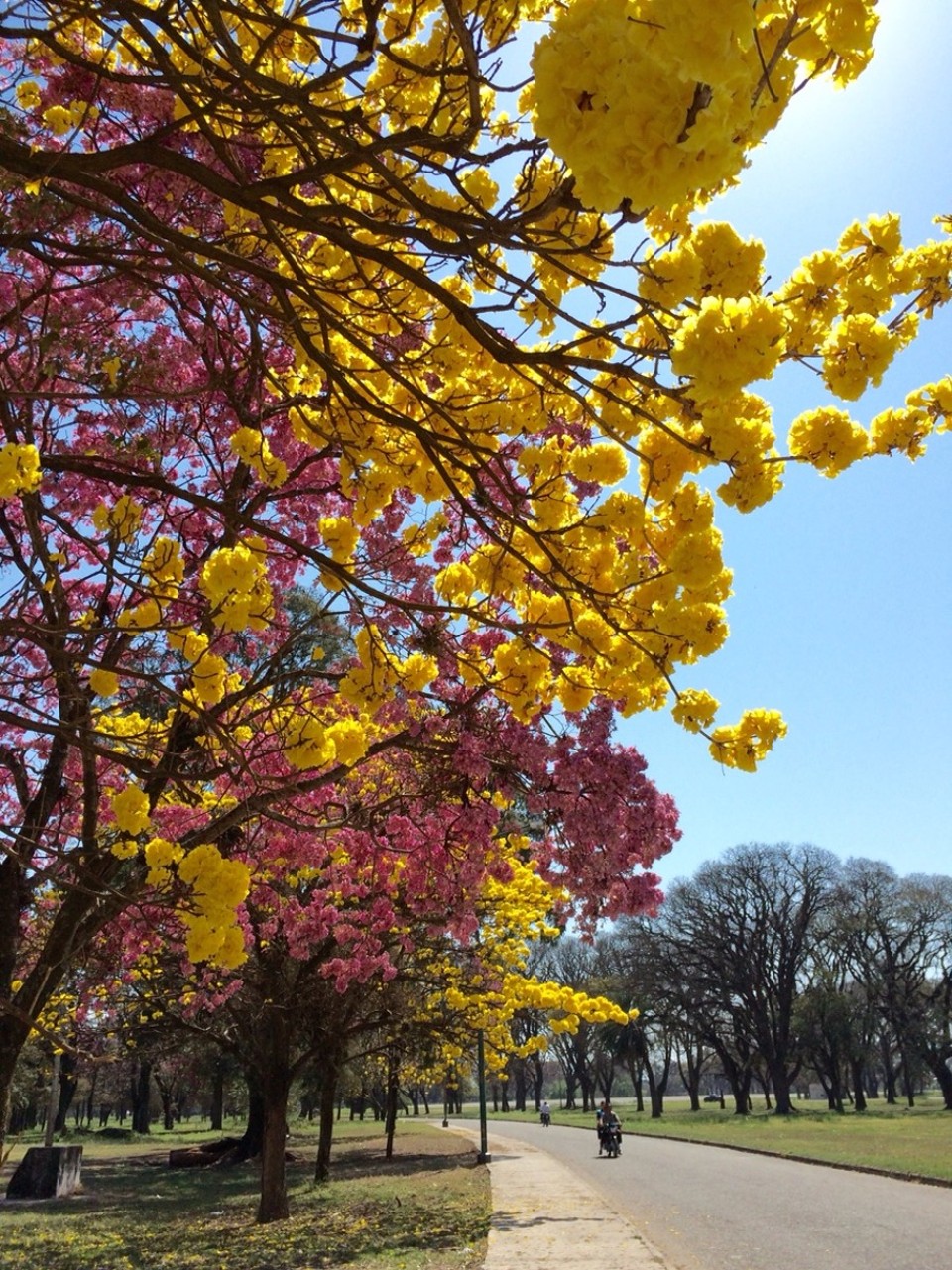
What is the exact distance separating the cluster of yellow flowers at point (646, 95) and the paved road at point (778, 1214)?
9.17 metres

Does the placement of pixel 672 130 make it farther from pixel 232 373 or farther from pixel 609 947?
pixel 609 947

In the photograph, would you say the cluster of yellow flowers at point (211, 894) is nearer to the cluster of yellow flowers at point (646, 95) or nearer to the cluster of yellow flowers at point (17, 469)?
the cluster of yellow flowers at point (17, 469)

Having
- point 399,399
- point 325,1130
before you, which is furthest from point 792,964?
point 399,399

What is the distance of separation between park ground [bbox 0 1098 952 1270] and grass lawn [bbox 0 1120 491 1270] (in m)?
0.02

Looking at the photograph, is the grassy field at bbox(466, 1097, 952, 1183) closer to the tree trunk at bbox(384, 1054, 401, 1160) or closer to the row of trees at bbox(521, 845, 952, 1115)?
the tree trunk at bbox(384, 1054, 401, 1160)

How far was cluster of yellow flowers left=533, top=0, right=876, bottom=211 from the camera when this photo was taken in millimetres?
1465

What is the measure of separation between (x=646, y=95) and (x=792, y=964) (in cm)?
5101

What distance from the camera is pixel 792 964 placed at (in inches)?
1844

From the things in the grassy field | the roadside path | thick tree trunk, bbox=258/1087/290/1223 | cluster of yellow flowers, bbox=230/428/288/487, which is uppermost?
cluster of yellow flowers, bbox=230/428/288/487

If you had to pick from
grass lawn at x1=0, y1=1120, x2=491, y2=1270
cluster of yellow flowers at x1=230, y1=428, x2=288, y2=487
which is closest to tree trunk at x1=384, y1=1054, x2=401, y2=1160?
grass lawn at x1=0, y1=1120, x2=491, y2=1270

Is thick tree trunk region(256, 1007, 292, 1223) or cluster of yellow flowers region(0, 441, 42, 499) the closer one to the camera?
cluster of yellow flowers region(0, 441, 42, 499)

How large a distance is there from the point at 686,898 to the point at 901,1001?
443 inches

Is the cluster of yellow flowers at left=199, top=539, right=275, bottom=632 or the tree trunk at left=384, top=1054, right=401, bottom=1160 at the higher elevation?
the cluster of yellow flowers at left=199, top=539, right=275, bottom=632

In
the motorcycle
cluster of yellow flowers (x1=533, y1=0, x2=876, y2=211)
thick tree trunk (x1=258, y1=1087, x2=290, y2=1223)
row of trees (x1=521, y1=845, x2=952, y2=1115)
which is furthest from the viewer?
row of trees (x1=521, y1=845, x2=952, y2=1115)
